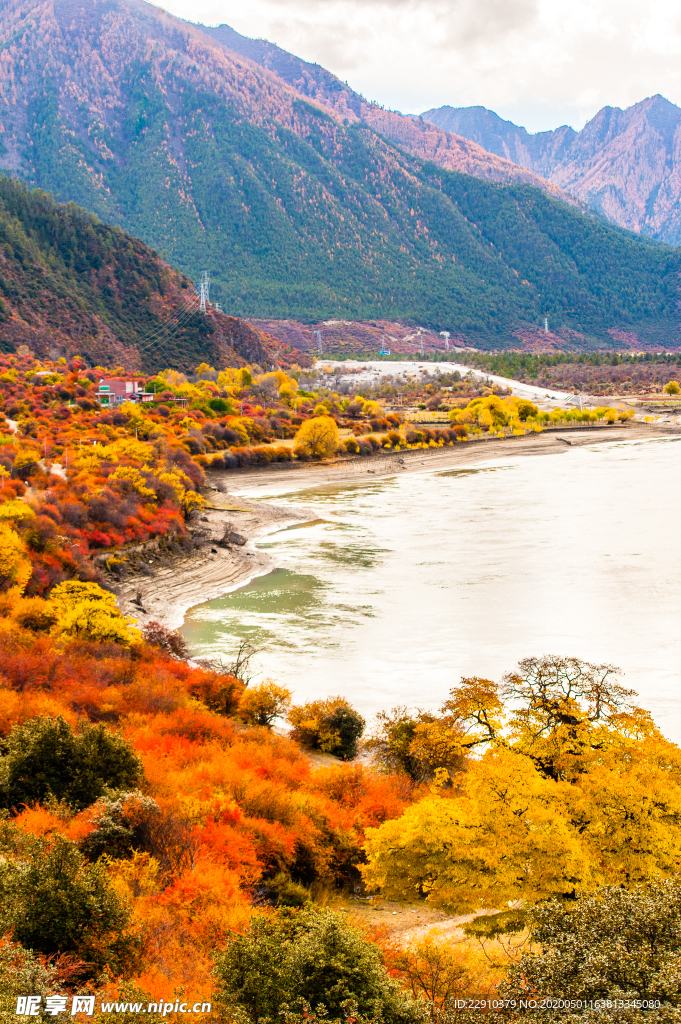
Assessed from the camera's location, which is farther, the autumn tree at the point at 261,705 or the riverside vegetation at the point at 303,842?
the autumn tree at the point at 261,705

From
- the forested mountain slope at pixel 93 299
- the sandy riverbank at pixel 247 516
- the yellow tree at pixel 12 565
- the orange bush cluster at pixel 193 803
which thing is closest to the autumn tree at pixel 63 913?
the orange bush cluster at pixel 193 803

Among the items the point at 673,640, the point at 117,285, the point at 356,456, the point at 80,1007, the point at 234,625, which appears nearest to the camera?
the point at 80,1007

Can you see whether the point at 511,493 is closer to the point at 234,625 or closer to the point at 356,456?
the point at 356,456

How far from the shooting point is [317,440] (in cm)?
7706

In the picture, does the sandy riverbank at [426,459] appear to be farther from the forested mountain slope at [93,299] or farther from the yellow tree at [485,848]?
the yellow tree at [485,848]

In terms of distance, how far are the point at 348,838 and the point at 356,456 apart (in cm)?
6662

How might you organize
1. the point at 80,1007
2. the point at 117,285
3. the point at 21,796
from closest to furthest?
the point at 80,1007
the point at 21,796
the point at 117,285

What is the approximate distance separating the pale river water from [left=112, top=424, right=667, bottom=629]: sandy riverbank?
127 cm

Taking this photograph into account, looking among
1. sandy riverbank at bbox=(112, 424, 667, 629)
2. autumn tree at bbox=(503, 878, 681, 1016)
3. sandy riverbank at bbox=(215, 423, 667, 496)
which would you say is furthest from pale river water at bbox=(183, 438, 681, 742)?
autumn tree at bbox=(503, 878, 681, 1016)

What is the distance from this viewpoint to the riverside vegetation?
8117mm

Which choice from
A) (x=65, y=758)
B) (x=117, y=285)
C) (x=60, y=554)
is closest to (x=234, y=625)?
(x=60, y=554)

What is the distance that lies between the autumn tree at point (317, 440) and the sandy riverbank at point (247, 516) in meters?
1.62

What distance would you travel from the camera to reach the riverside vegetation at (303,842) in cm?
812

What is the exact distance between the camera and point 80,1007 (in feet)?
25.2
